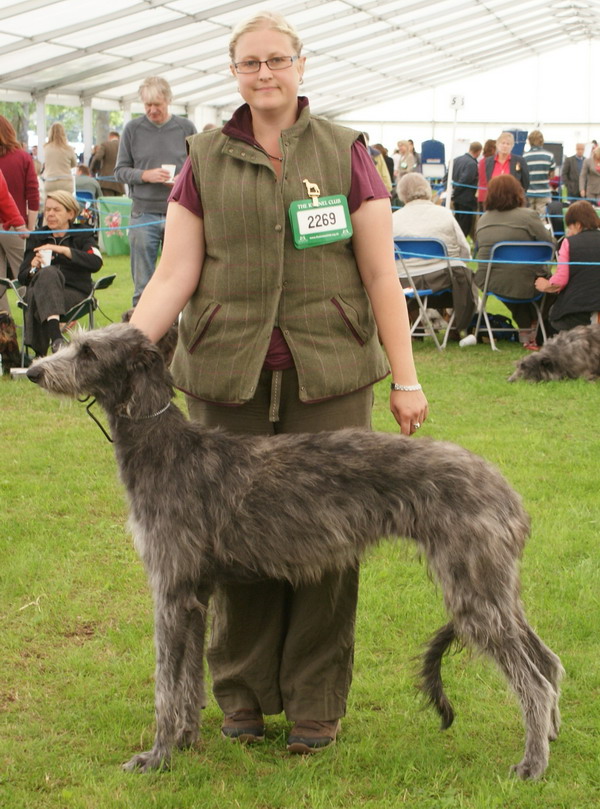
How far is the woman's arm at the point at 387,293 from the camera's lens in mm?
3023

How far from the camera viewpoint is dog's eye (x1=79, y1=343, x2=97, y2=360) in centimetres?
291

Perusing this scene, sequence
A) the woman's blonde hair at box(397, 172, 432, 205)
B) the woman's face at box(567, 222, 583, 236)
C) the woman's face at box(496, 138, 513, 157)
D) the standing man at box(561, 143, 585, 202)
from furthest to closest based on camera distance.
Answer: the standing man at box(561, 143, 585, 202), the woman's face at box(496, 138, 513, 157), the woman's blonde hair at box(397, 172, 432, 205), the woman's face at box(567, 222, 583, 236)

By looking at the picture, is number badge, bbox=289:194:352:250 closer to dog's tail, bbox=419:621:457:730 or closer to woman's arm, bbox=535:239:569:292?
dog's tail, bbox=419:621:457:730

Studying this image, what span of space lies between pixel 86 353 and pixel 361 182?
3.15 feet

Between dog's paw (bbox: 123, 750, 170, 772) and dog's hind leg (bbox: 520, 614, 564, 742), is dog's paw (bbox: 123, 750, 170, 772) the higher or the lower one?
the lower one

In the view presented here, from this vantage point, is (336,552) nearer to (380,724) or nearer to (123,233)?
(380,724)

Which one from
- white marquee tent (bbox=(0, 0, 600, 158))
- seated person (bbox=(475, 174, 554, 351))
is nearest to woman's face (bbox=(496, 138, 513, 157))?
white marquee tent (bbox=(0, 0, 600, 158))

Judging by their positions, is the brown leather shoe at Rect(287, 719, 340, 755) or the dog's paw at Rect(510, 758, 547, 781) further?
the brown leather shoe at Rect(287, 719, 340, 755)

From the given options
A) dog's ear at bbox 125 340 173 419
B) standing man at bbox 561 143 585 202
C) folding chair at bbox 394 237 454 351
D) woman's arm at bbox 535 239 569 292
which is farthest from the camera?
standing man at bbox 561 143 585 202

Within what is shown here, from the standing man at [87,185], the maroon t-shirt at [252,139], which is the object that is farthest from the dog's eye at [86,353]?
the standing man at [87,185]

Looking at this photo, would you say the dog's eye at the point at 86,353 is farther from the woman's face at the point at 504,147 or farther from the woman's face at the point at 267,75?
the woman's face at the point at 504,147

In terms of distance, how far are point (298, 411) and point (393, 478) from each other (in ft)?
1.44

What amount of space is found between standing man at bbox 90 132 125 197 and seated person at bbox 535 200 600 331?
1251cm

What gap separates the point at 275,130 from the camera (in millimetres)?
2975
